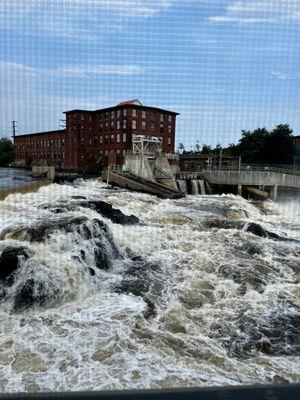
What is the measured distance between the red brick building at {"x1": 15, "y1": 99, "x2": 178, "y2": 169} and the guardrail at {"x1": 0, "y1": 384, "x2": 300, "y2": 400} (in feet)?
36.8

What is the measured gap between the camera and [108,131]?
11812mm

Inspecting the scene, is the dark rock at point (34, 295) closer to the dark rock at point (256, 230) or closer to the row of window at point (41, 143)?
the dark rock at point (256, 230)

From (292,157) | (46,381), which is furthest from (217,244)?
(292,157)

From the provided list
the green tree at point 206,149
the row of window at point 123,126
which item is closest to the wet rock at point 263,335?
the row of window at point 123,126

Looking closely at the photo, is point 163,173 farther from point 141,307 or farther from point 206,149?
point 206,149

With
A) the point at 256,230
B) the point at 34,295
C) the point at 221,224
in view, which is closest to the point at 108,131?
the point at 221,224

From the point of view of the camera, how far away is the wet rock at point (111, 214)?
3654 millimetres

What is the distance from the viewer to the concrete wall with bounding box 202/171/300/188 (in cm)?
710

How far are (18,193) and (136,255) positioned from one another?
2.42m

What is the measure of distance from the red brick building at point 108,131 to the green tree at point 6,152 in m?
5.95

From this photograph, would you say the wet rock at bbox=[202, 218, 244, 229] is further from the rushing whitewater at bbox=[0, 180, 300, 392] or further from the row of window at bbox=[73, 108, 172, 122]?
the row of window at bbox=[73, 108, 172, 122]

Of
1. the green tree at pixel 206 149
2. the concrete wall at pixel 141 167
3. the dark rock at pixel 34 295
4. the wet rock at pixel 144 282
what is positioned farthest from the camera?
the green tree at pixel 206 149

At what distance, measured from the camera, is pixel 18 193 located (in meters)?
4.48

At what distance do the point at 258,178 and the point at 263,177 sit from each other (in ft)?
0.36
